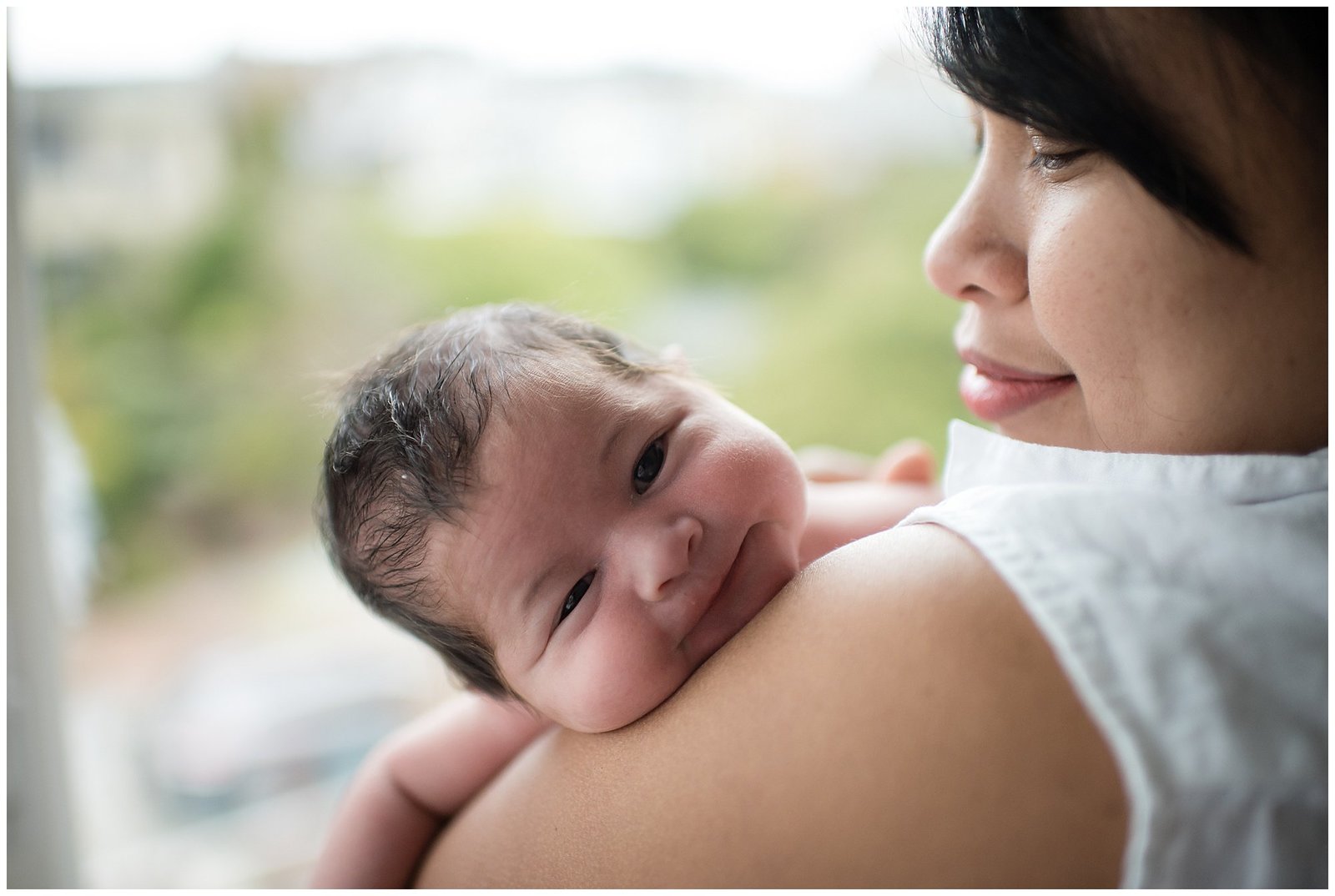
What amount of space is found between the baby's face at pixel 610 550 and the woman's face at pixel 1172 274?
1.03 feet

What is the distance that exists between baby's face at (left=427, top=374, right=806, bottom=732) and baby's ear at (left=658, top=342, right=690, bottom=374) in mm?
170

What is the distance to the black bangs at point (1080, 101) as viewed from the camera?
69cm

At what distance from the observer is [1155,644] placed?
61 centimetres

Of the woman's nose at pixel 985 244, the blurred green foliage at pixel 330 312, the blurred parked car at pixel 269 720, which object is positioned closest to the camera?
the woman's nose at pixel 985 244

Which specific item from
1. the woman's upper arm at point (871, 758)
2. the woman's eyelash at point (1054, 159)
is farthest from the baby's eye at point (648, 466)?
the woman's eyelash at point (1054, 159)

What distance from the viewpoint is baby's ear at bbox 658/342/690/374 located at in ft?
3.78

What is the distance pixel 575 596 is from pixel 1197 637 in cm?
55

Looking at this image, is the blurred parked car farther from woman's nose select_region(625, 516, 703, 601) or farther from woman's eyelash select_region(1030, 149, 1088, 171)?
woman's eyelash select_region(1030, 149, 1088, 171)

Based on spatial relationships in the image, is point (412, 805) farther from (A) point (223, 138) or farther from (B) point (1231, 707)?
(A) point (223, 138)

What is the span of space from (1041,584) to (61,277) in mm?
4060

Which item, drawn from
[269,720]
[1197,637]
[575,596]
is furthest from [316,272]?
[1197,637]

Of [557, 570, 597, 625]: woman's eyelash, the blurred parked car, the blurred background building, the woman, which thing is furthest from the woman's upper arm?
the blurred parked car

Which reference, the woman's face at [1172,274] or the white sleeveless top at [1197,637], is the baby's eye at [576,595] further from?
the woman's face at [1172,274]

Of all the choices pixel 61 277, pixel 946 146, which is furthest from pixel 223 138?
pixel 946 146
